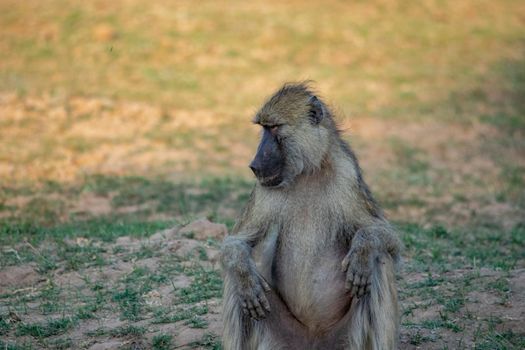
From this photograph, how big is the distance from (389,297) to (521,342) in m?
1.07

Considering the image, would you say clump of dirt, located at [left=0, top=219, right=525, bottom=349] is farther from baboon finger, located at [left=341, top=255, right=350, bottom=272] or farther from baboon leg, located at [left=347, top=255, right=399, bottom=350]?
baboon finger, located at [left=341, top=255, right=350, bottom=272]

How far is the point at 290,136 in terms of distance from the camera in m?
4.46

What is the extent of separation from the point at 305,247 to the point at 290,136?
60 cm

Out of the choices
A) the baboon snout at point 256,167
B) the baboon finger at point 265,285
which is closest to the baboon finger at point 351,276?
the baboon finger at point 265,285

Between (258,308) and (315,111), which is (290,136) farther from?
(258,308)

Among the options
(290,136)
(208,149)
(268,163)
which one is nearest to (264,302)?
(268,163)

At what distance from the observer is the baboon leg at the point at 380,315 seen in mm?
4281

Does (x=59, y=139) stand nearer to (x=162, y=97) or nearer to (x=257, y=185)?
(x=162, y=97)

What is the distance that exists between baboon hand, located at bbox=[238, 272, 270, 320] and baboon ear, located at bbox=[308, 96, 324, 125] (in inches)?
35.7

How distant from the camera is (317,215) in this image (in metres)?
4.39

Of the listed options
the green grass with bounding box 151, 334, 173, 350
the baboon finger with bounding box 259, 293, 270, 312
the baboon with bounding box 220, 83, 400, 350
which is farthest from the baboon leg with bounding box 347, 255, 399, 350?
the green grass with bounding box 151, 334, 173, 350

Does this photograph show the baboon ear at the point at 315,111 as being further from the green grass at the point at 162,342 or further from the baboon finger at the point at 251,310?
the green grass at the point at 162,342

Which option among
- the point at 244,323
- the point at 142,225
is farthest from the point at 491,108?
the point at 244,323

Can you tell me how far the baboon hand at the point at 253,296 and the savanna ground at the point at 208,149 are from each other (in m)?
0.79
